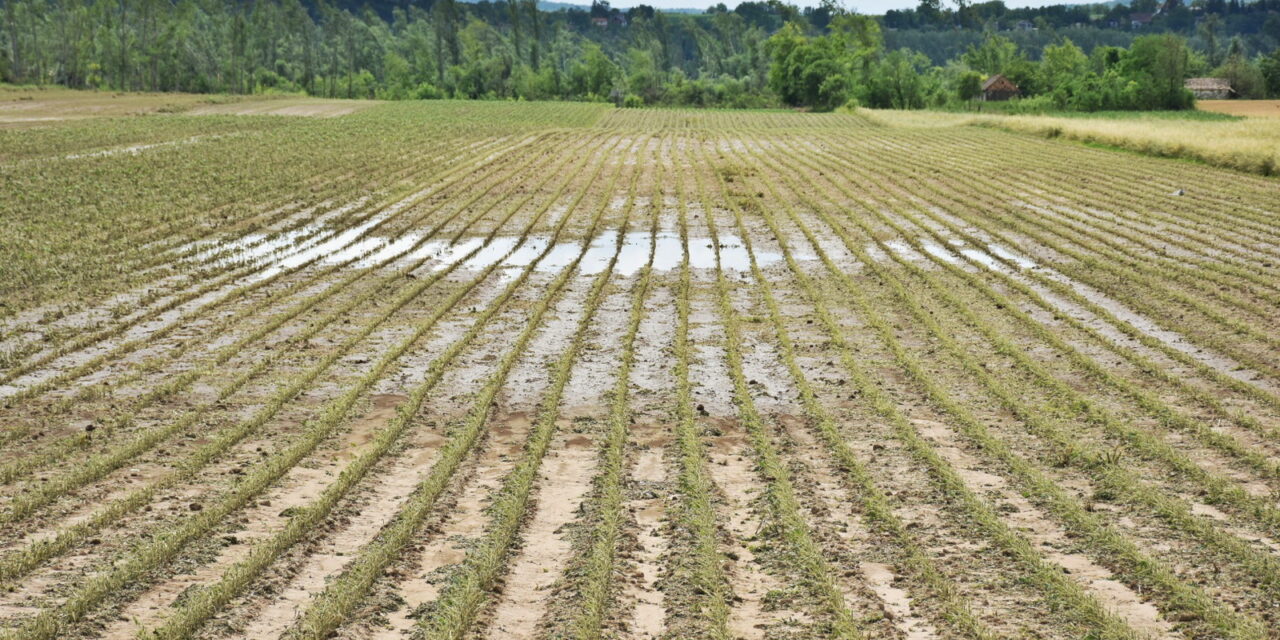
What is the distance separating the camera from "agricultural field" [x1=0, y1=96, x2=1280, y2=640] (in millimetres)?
6395

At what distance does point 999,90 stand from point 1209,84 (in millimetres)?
17473

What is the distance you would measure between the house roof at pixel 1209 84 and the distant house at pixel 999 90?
14.7m

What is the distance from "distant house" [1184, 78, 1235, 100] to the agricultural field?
83977 mm

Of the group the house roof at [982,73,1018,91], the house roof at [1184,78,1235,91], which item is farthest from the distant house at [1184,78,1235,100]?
the house roof at [982,73,1018,91]

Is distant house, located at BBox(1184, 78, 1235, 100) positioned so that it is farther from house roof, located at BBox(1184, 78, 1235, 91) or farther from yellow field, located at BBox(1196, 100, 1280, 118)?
yellow field, located at BBox(1196, 100, 1280, 118)

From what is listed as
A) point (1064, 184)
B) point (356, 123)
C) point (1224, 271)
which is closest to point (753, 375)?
point (1224, 271)

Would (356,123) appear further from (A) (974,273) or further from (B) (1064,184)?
(A) (974,273)

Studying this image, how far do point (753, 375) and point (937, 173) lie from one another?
72.9 feet

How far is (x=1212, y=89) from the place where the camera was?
9675cm

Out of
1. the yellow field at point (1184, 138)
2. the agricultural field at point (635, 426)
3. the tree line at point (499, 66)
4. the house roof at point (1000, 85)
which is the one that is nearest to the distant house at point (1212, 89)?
the tree line at point (499, 66)

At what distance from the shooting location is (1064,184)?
93.0ft

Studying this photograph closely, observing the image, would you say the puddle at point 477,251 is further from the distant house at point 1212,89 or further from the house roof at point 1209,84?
the house roof at point 1209,84

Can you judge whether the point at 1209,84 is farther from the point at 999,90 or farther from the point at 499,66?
the point at 499,66

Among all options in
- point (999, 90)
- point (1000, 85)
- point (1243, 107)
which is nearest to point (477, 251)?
point (1243, 107)
